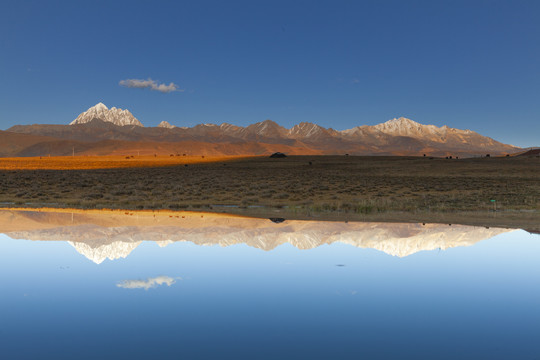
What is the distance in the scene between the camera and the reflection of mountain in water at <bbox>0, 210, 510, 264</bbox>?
52.4ft

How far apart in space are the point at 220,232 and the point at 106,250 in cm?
487

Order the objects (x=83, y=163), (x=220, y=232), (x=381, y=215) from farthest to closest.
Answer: (x=83, y=163), (x=381, y=215), (x=220, y=232)

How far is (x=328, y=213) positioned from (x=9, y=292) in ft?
59.2

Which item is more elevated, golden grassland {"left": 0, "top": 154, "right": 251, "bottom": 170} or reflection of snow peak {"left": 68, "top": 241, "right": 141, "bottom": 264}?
golden grassland {"left": 0, "top": 154, "right": 251, "bottom": 170}

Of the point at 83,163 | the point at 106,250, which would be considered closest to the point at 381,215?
the point at 106,250

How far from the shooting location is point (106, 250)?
1483 centimetres

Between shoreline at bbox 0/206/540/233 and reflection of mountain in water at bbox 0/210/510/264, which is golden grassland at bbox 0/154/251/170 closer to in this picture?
shoreline at bbox 0/206/540/233

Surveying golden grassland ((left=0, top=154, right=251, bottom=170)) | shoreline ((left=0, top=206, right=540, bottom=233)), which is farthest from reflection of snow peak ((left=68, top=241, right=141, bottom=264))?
golden grassland ((left=0, top=154, right=251, bottom=170))

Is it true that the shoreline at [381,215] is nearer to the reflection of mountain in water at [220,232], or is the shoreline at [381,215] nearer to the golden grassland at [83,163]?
the reflection of mountain in water at [220,232]

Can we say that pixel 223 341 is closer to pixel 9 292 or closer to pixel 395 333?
pixel 395 333

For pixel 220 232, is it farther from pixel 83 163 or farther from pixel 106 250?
pixel 83 163

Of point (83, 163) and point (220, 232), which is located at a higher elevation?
point (83, 163)

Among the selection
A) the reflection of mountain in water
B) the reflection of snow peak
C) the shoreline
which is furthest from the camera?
the shoreline

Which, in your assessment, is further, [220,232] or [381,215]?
[381,215]
